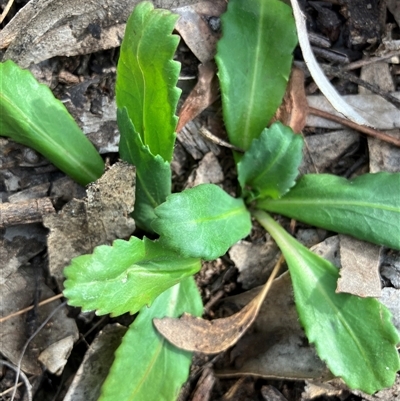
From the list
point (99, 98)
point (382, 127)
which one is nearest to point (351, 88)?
point (382, 127)

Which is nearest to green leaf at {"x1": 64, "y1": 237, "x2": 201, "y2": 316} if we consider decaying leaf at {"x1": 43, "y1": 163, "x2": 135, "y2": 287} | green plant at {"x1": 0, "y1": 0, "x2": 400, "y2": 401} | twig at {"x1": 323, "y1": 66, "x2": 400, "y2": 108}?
green plant at {"x1": 0, "y1": 0, "x2": 400, "y2": 401}

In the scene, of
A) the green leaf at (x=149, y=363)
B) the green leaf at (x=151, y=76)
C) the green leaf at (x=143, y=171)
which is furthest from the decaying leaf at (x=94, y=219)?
the green leaf at (x=149, y=363)

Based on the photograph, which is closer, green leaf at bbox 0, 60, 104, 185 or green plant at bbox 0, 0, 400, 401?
green plant at bbox 0, 0, 400, 401

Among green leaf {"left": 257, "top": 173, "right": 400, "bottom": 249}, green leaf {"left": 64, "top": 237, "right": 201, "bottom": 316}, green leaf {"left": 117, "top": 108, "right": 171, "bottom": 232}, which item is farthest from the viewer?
green leaf {"left": 257, "top": 173, "right": 400, "bottom": 249}

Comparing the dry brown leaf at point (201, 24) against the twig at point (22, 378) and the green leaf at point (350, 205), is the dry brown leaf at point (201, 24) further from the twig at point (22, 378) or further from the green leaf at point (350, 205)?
the twig at point (22, 378)

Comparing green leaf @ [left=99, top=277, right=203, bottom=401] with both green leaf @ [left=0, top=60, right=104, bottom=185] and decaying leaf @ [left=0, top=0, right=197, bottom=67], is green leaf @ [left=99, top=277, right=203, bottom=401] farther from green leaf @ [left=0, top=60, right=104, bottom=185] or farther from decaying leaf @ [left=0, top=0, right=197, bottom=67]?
decaying leaf @ [left=0, top=0, right=197, bottom=67]

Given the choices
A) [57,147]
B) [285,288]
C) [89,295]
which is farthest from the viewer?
[285,288]

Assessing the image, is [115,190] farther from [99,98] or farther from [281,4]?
[281,4]

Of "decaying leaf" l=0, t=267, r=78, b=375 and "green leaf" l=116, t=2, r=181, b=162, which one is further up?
"green leaf" l=116, t=2, r=181, b=162
